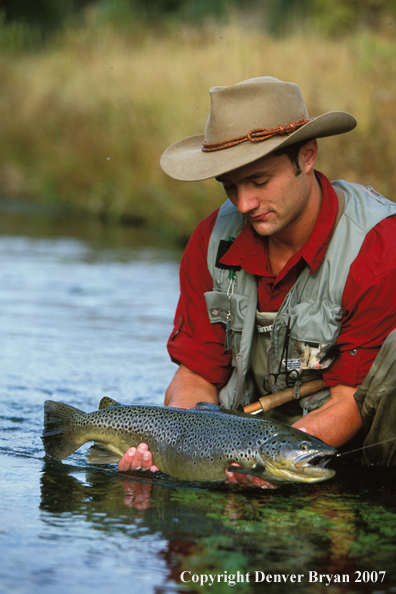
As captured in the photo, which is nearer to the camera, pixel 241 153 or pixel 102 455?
pixel 241 153

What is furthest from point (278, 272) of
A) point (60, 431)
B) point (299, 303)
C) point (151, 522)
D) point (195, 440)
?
point (151, 522)

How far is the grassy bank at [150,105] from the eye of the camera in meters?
8.70

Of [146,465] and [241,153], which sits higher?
[241,153]

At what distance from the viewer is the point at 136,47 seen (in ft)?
58.2

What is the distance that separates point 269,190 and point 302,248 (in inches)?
13.7

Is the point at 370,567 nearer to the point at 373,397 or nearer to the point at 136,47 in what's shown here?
the point at 373,397

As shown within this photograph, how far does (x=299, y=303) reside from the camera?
3736 mm

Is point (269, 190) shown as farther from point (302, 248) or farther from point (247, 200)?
point (302, 248)

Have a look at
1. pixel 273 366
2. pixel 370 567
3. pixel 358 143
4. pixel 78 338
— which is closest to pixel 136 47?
pixel 358 143

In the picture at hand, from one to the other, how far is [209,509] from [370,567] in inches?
28.1

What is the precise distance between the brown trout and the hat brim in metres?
0.96

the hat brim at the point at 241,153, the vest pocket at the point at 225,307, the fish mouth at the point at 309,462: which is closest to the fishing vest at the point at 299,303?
the vest pocket at the point at 225,307

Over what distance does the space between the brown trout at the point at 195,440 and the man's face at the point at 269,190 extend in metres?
0.80

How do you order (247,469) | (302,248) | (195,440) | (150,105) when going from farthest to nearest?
1. (150,105)
2. (302,248)
3. (195,440)
4. (247,469)
